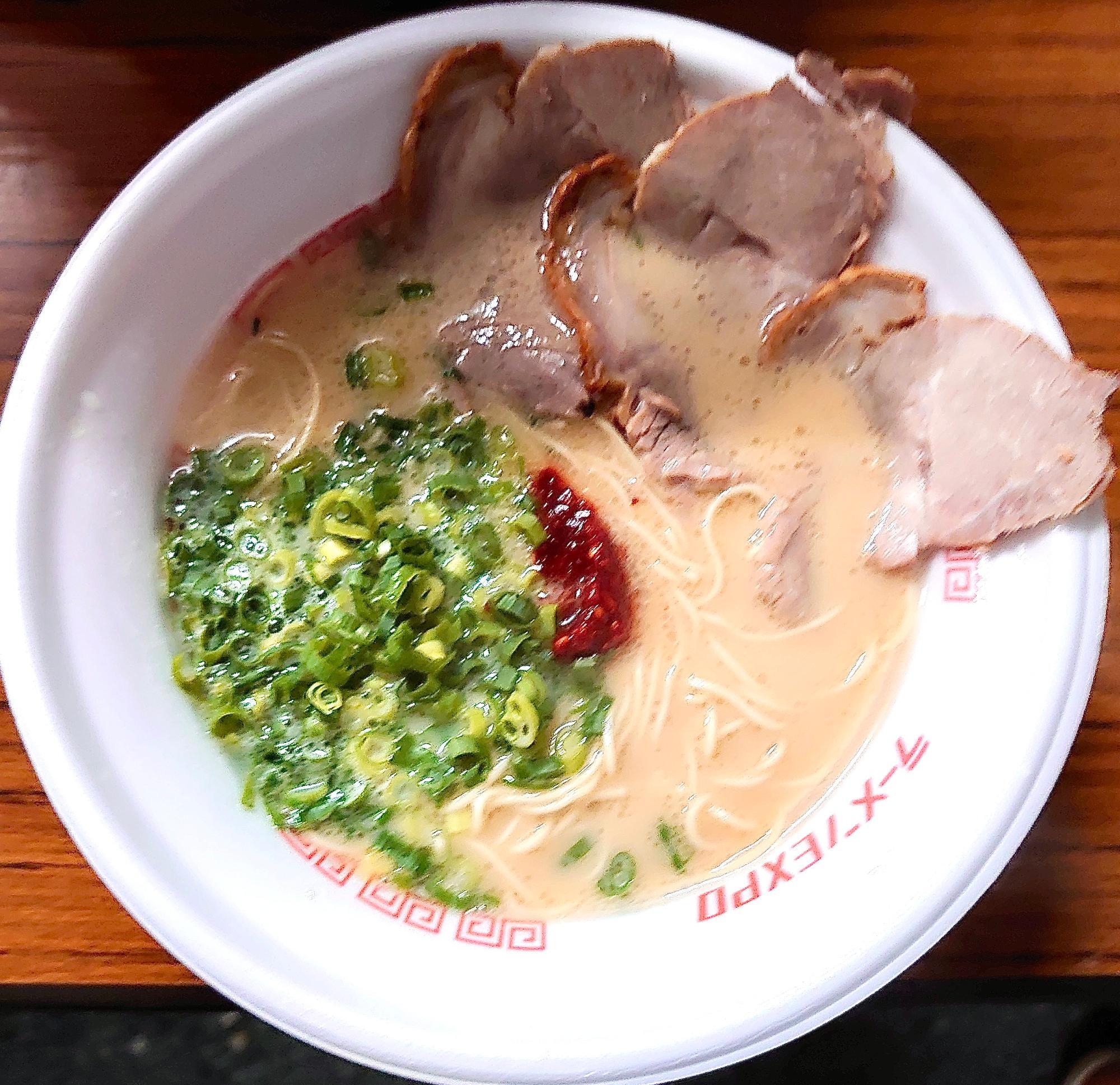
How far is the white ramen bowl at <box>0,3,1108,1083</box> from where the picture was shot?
112 centimetres

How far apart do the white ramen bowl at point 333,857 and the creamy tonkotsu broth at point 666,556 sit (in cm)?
7

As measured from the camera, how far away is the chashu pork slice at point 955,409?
1251 mm

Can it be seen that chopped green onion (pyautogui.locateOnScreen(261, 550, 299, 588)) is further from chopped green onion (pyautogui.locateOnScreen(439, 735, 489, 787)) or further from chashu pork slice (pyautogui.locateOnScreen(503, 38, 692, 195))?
chashu pork slice (pyautogui.locateOnScreen(503, 38, 692, 195))

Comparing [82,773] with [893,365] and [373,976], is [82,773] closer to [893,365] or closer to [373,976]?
[373,976]

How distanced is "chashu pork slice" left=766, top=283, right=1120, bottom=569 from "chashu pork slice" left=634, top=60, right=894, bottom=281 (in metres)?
0.09

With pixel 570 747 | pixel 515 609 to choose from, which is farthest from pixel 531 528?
pixel 570 747

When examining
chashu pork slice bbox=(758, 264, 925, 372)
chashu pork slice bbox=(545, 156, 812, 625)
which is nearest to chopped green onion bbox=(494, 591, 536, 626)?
chashu pork slice bbox=(545, 156, 812, 625)

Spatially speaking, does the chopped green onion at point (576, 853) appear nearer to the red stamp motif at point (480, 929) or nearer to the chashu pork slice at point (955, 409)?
the red stamp motif at point (480, 929)

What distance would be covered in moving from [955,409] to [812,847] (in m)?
0.68

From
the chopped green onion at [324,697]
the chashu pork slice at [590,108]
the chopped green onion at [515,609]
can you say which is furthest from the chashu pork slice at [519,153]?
the chopped green onion at [324,697]

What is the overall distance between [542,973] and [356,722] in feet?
1.47

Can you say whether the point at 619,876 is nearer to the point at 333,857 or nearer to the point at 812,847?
the point at 812,847

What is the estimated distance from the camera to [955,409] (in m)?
1.35

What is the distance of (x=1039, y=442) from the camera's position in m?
1.29
